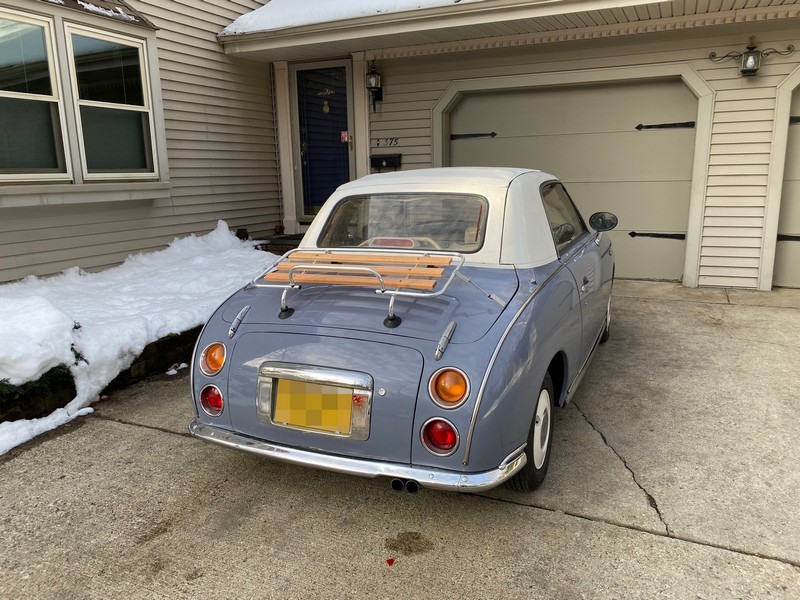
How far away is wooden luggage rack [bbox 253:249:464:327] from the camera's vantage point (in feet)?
8.59

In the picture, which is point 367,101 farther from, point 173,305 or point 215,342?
point 215,342

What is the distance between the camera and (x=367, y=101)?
27.0 ft

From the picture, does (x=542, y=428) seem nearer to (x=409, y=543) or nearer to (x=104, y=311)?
(x=409, y=543)

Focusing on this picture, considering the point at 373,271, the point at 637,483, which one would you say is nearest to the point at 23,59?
the point at 373,271

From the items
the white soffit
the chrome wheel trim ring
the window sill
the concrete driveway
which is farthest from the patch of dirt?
the white soffit

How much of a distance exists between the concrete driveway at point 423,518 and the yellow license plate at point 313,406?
1.68 feet

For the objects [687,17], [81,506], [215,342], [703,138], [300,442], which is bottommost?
[81,506]

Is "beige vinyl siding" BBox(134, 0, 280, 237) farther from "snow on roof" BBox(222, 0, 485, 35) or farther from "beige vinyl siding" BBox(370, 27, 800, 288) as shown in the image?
"beige vinyl siding" BBox(370, 27, 800, 288)

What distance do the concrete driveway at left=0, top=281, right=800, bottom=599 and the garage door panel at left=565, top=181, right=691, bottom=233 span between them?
3.80m

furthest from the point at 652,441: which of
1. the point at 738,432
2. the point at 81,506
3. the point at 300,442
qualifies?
the point at 81,506

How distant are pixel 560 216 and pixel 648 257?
4.28m

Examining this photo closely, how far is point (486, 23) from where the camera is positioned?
21.4ft

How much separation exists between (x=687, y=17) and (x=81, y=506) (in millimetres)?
6977

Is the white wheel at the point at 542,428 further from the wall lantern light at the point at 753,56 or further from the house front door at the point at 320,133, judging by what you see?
the house front door at the point at 320,133
